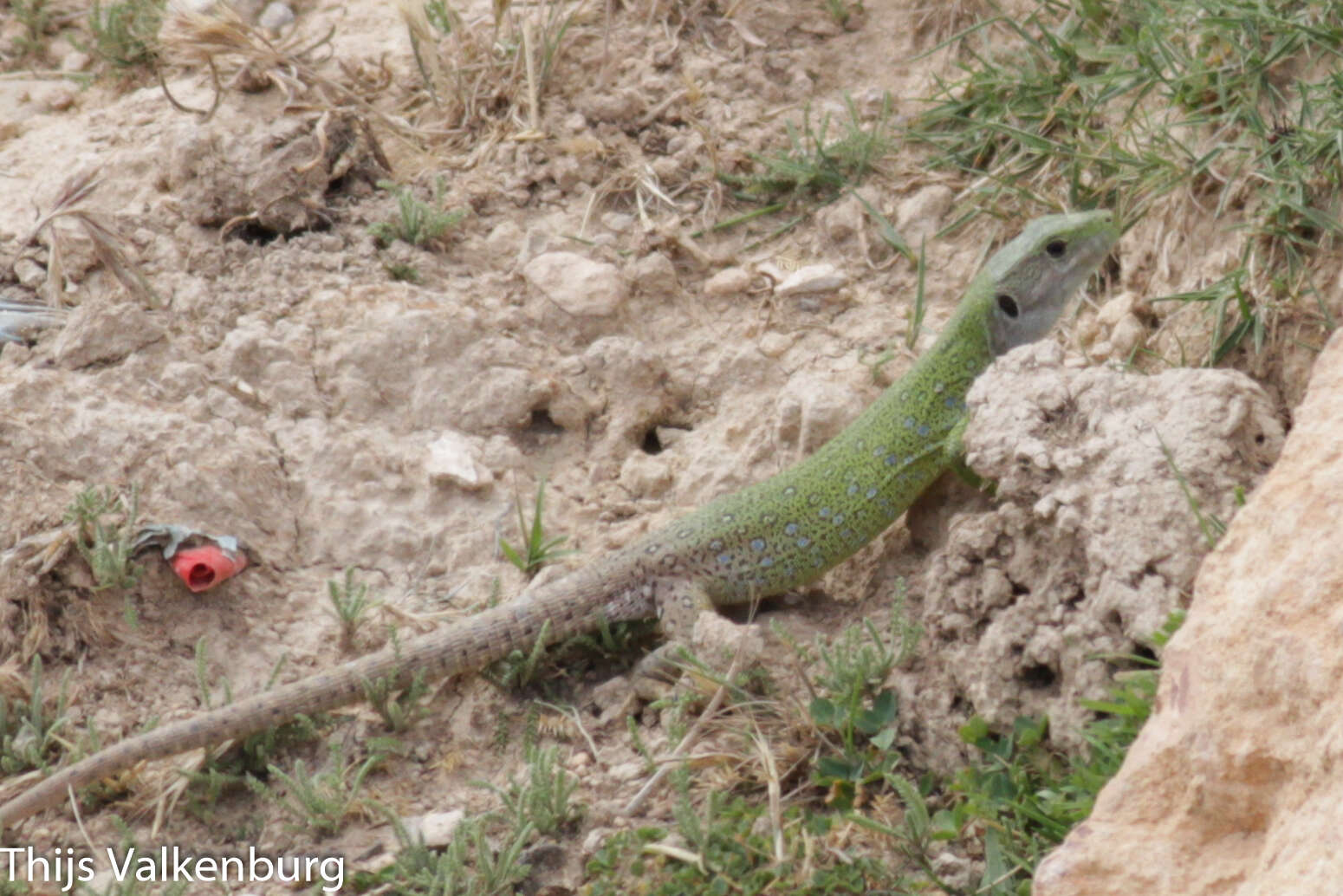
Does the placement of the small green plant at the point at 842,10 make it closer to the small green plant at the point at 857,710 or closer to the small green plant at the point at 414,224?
the small green plant at the point at 414,224

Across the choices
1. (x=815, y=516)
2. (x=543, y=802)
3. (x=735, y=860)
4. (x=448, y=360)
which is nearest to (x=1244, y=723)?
(x=735, y=860)

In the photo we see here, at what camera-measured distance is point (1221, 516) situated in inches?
147

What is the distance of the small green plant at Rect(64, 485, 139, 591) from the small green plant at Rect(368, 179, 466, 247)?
159cm

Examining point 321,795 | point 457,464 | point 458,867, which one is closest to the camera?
point 458,867

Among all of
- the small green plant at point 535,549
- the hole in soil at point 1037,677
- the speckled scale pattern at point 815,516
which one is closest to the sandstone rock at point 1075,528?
the hole in soil at point 1037,677

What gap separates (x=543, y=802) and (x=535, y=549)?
3.86 feet

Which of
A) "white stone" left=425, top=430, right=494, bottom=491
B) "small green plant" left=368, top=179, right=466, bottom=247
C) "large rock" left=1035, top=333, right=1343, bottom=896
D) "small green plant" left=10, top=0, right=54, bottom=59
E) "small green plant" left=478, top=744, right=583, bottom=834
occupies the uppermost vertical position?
"large rock" left=1035, top=333, right=1343, bottom=896

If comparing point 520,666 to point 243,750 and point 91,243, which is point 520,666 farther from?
point 91,243

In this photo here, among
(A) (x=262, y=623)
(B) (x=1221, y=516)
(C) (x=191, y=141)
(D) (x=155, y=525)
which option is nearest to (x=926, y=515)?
(B) (x=1221, y=516)

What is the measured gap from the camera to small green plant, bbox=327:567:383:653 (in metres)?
4.63

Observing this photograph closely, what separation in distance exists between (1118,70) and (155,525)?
12.3ft

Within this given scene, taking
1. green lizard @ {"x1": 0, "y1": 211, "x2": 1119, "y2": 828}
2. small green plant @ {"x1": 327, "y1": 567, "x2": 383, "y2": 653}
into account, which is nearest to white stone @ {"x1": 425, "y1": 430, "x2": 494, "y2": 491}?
small green plant @ {"x1": 327, "y1": 567, "x2": 383, "y2": 653}

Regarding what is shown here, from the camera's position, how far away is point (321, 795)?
4117mm

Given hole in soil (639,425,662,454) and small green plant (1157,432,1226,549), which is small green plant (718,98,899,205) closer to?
hole in soil (639,425,662,454)
